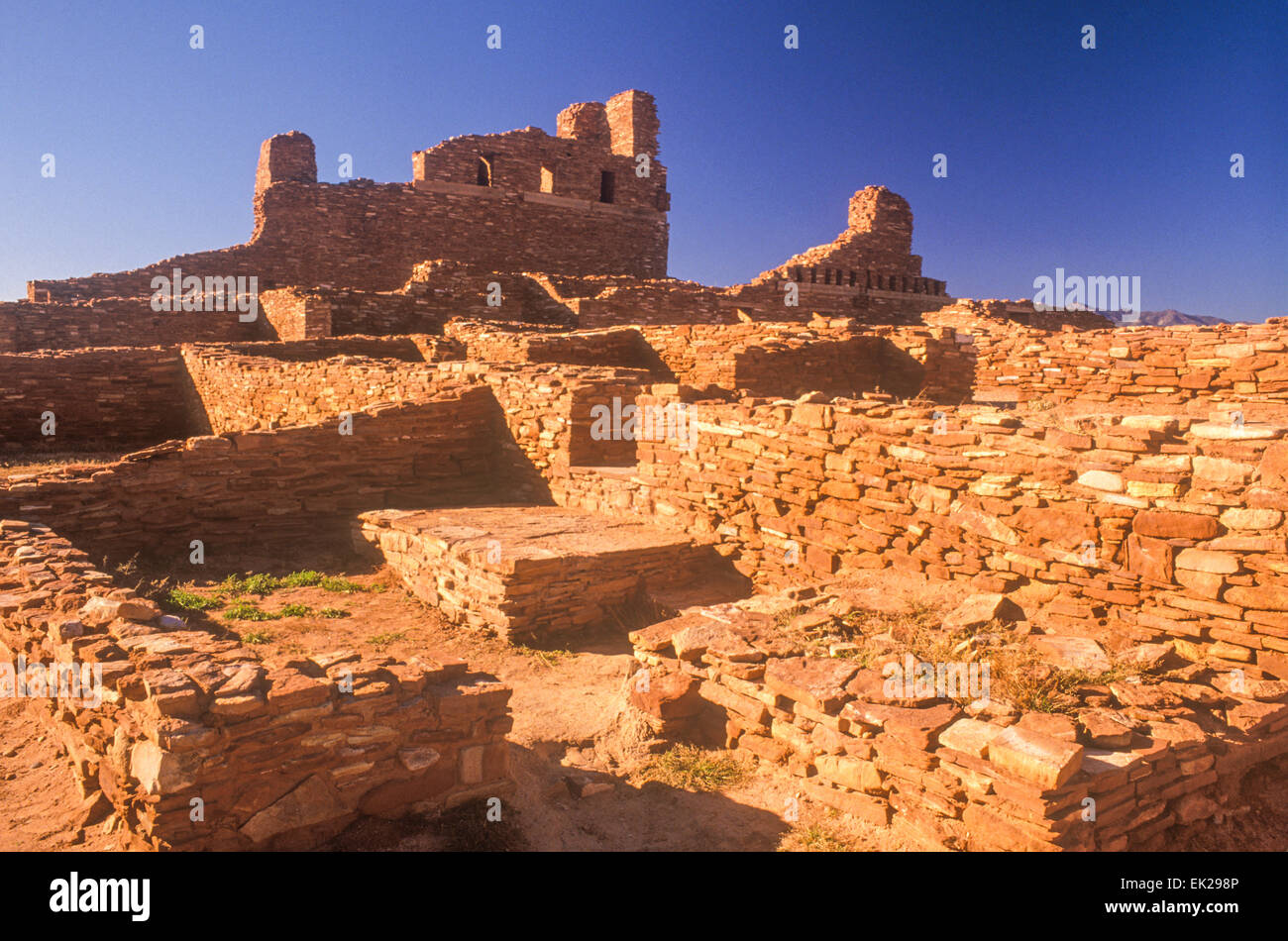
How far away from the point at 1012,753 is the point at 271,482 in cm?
828

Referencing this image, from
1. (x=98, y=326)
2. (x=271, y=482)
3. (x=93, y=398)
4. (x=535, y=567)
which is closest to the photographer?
(x=535, y=567)

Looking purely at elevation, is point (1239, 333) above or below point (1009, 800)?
above

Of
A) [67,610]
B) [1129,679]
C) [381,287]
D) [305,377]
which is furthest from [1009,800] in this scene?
[381,287]

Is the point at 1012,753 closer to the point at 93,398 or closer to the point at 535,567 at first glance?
the point at 535,567

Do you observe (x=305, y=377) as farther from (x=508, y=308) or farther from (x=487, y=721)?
(x=487, y=721)

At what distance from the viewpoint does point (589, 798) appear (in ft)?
14.7

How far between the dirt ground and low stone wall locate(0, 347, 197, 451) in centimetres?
1178

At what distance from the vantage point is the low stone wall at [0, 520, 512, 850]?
3502mm

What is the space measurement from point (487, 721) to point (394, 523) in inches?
183

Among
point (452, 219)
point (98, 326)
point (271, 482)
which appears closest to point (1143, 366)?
point (271, 482)

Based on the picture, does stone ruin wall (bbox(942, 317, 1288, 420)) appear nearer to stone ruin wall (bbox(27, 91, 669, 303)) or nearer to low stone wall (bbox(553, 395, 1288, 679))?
low stone wall (bbox(553, 395, 1288, 679))

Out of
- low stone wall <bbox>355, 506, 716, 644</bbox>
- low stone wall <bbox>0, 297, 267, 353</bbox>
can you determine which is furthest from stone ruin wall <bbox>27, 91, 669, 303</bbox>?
low stone wall <bbox>355, 506, 716, 644</bbox>

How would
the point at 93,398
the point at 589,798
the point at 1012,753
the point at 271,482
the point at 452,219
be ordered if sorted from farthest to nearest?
the point at 452,219, the point at 93,398, the point at 271,482, the point at 589,798, the point at 1012,753
